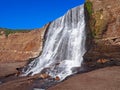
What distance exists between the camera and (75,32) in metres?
39.5

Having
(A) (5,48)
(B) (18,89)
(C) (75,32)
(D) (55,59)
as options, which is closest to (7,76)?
(D) (55,59)

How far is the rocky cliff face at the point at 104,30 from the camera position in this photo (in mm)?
28719

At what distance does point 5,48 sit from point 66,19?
21615 mm

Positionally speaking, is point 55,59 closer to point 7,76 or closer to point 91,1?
point 7,76

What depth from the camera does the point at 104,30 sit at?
31.9m

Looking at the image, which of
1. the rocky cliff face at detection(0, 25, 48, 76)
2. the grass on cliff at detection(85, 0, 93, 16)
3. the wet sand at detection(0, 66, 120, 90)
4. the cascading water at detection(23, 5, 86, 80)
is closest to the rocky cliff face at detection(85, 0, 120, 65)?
the grass on cliff at detection(85, 0, 93, 16)

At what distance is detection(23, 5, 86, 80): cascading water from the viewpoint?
34812 mm

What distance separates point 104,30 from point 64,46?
374 inches

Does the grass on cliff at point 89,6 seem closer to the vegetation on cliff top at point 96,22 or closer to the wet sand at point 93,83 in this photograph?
the vegetation on cliff top at point 96,22

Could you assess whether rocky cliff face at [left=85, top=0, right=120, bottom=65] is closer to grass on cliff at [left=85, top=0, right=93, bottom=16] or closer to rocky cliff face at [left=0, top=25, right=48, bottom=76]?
grass on cliff at [left=85, top=0, right=93, bottom=16]

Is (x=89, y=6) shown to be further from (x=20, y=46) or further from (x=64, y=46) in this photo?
(x=20, y=46)

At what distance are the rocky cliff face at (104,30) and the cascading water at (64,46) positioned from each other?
9.24ft

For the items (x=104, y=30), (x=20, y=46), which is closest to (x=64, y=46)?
(x=104, y=30)

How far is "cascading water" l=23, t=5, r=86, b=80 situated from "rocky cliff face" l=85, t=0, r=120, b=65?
282 cm
